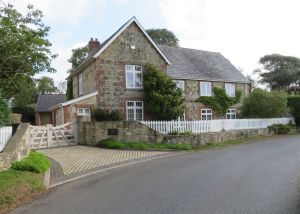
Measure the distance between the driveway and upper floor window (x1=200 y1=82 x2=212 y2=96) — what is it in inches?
779

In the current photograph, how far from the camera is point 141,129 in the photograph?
21.0 metres

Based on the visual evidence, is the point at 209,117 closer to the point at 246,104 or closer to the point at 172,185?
the point at 246,104

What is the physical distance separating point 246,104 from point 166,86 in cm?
989

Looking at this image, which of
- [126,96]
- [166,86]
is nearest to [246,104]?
[166,86]

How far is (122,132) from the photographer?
21.2 meters

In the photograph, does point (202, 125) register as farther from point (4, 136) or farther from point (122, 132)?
point (4, 136)

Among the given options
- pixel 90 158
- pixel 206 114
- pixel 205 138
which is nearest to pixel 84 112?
pixel 205 138

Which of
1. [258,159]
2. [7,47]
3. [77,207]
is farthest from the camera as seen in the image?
[7,47]

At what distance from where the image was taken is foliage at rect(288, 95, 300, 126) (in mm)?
35469

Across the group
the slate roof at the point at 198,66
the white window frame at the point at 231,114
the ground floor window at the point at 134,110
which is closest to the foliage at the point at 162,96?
the ground floor window at the point at 134,110

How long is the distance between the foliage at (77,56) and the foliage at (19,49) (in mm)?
37337

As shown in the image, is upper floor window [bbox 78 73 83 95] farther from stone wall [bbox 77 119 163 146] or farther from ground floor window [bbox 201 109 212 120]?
ground floor window [bbox 201 109 212 120]

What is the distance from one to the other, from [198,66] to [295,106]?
11196 millimetres

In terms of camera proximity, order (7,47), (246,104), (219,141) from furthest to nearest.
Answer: (246,104), (219,141), (7,47)
